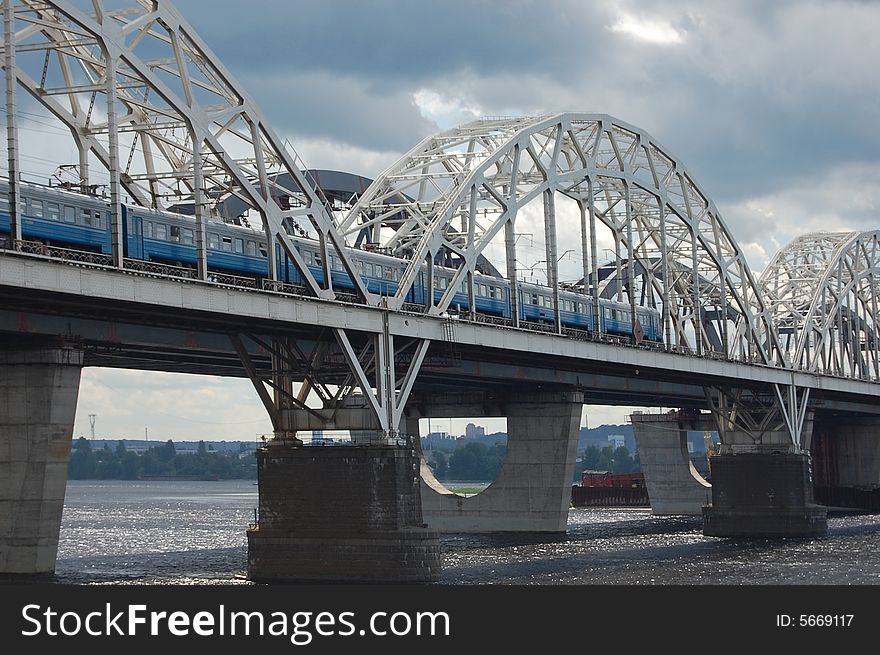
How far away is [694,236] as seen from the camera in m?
115

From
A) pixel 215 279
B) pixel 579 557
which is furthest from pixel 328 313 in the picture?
pixel 579 557

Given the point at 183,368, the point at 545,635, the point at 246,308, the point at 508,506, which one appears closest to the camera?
the point at 545,635

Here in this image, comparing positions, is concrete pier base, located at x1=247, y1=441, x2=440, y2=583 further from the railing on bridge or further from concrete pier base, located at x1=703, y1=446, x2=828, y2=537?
concrete pier base, located at x1=703, y1=446, x2=828, y2=537

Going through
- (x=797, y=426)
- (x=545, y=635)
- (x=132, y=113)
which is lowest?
(x=545, y=635)

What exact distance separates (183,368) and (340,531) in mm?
22024

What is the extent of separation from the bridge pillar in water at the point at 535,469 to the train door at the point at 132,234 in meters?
51.0

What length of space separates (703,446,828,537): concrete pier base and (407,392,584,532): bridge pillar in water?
38.9ft

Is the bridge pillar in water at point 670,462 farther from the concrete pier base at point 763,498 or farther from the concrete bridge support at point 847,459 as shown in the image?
the concrete pier base at point 763,498

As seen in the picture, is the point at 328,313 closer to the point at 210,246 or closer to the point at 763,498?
the point at 210,246

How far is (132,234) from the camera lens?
205 feet

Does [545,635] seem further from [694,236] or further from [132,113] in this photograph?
[694,236]

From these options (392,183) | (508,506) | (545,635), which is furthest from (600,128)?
(545,635)

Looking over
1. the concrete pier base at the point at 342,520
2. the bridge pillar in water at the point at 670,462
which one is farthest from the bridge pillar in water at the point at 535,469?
the bridge pillar in water at the point at 670,462

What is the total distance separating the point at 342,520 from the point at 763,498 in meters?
52.8
